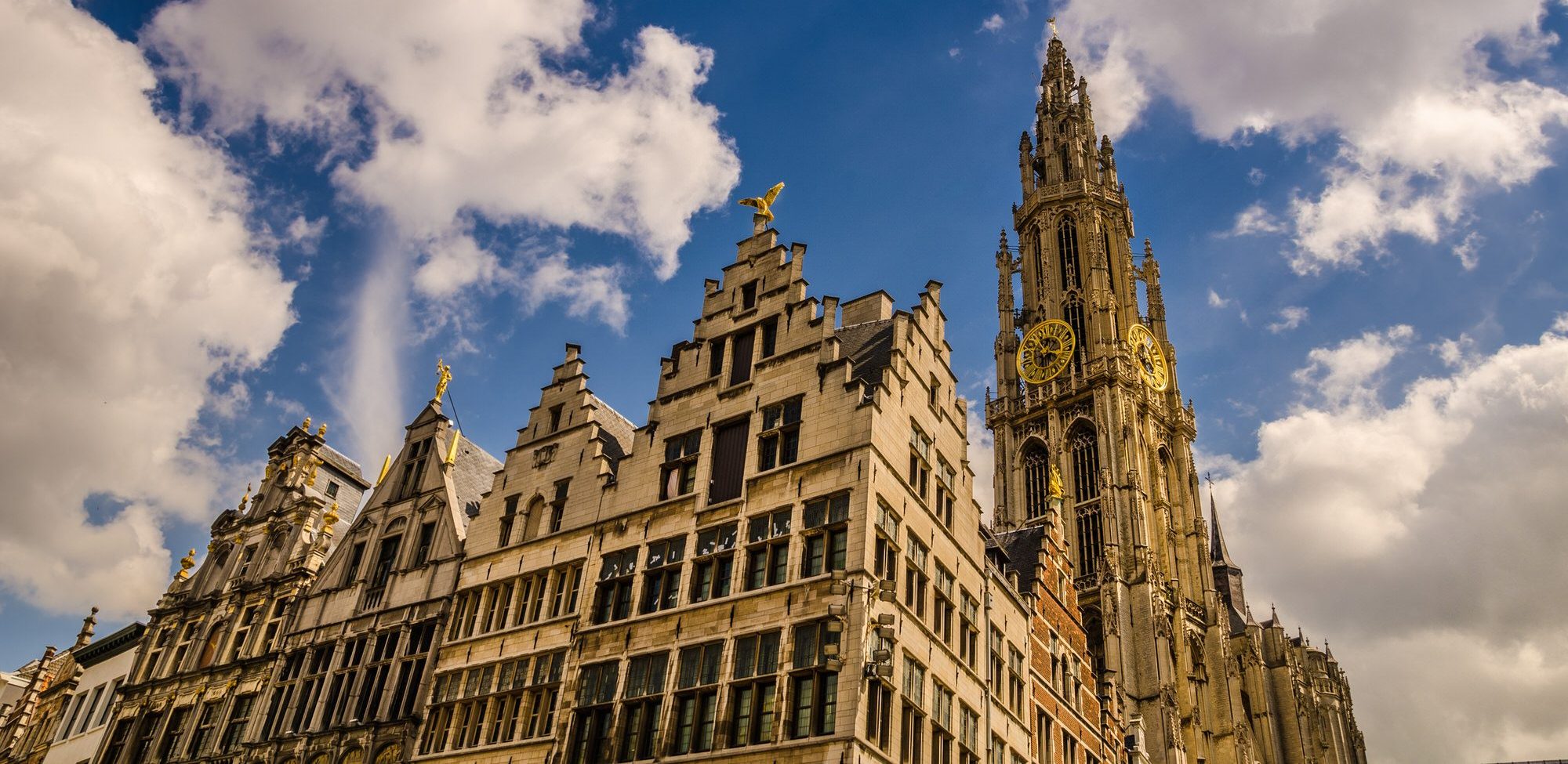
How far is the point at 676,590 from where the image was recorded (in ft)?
81.2

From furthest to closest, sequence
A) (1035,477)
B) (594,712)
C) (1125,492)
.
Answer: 1. (1035,477)
2. (1125,492)
3. (594,712)

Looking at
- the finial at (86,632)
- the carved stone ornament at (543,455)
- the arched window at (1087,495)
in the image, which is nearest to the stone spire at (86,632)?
the finial at (86,632)

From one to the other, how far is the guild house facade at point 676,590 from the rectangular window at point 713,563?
63 mm

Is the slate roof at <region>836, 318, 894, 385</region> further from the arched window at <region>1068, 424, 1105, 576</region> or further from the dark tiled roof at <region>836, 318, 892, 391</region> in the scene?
the arched window at <region>1068, 424, 1105, 576</region>

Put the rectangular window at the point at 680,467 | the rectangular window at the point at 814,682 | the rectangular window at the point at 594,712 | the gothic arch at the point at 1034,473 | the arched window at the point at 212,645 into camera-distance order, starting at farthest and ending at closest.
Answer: the gothic arch at the point at 1034,473
the arched window at the point at 212,645
the rectangular window at the point at 680,467
the rectangular window at the point at 594,712
the rectangular window at the point at 814,682

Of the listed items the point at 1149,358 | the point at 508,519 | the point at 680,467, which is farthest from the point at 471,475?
the point at 1149,358

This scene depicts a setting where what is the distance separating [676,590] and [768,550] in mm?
2281

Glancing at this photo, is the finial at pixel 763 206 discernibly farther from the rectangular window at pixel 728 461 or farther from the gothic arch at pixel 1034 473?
the gothic arch at pixel 1034 473

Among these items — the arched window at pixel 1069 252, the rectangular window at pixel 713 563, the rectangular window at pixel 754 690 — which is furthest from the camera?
the arched window at pixel 1069 252

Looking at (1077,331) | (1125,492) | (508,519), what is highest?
(1077,331)

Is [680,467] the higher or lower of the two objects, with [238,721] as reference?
higher

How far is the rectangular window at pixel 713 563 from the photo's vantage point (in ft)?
79.2

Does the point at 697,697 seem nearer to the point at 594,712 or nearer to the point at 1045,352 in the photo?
the point at 594,712

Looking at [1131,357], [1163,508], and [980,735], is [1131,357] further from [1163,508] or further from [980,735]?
[980,735]
